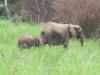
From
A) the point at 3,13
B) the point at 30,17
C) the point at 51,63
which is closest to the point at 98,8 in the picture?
the point at 51,63

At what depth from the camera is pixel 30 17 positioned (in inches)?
538

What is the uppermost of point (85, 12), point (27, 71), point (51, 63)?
point (85, 12)

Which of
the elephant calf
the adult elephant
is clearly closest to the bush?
the adult elephant

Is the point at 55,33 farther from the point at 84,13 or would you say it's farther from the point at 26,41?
the point at 84,13

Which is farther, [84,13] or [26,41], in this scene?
[84,13]

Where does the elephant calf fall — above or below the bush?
below

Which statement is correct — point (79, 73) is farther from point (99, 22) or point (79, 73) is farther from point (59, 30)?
point (99, 22)

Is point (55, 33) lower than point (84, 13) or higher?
lower

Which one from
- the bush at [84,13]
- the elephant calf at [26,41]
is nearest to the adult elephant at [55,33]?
the elephant calf at [26,41]

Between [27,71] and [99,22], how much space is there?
541 centimetres

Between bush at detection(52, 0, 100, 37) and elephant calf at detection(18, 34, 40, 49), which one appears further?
bush at detection(52, 0, 100, 37)

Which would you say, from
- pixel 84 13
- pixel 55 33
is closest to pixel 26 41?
pixel 55 33

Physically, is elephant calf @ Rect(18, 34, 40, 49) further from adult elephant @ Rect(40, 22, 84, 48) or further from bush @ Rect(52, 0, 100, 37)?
bush @ Rect(52, 0, 100, 37)

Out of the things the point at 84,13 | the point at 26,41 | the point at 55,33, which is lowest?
the point at 26,41
